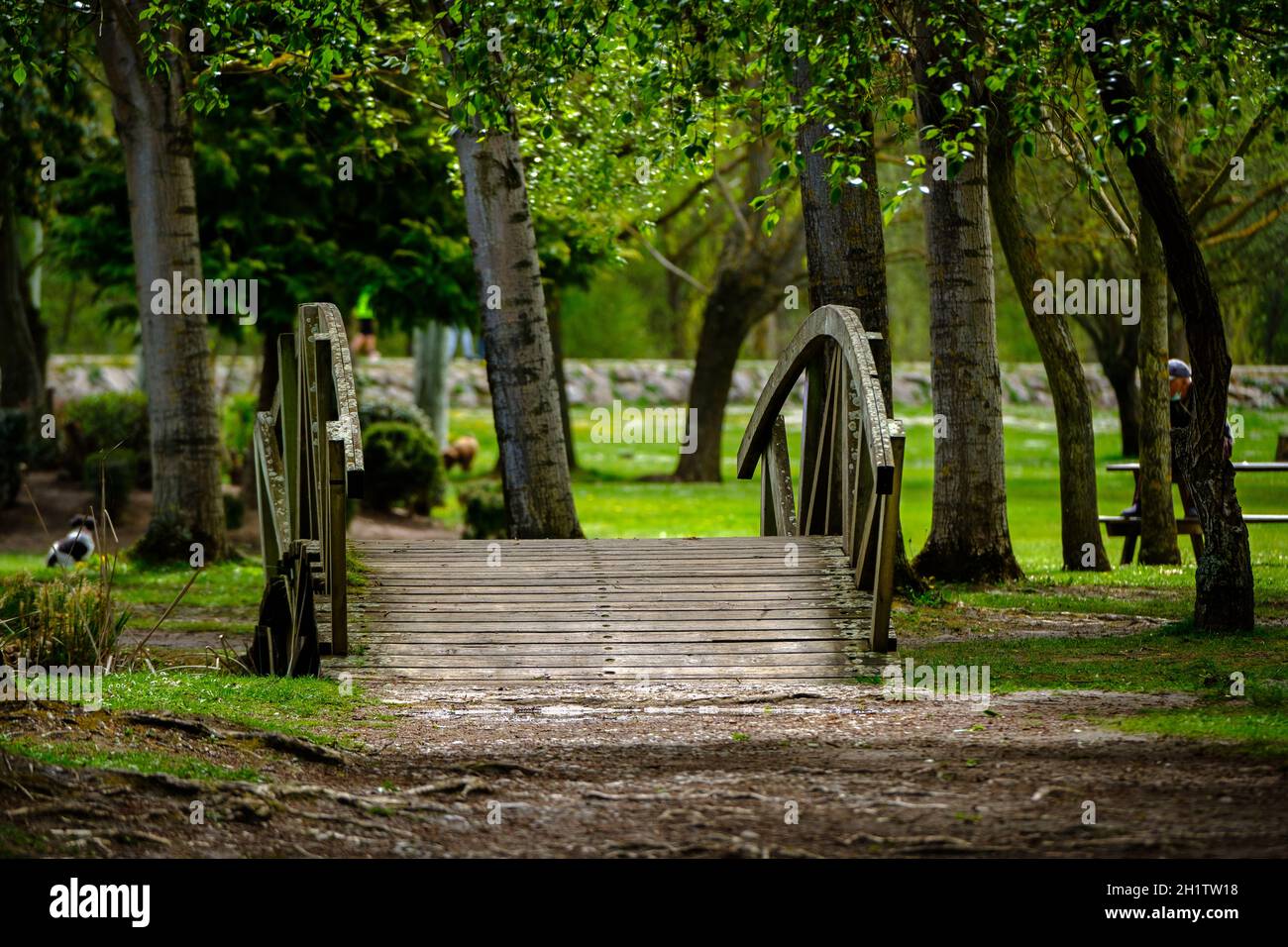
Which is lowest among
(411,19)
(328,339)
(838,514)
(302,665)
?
(302,665)

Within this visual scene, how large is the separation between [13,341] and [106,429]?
11.9 feet

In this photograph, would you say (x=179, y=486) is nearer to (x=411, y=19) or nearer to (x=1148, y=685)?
(x=411, y=19)

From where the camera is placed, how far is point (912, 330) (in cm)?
6188

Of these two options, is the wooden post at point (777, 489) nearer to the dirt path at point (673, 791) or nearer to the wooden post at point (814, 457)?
the wooden post at point (814, 457)

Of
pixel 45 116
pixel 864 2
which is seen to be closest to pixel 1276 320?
pixel 45 116

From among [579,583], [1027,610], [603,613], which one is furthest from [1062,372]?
[603,613]

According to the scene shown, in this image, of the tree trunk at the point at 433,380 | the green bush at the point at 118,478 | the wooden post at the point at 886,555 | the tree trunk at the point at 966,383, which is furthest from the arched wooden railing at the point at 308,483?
the tree trunk at the point at 433,380

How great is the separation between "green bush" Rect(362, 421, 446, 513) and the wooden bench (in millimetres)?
11305

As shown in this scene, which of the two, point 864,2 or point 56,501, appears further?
point 56,501

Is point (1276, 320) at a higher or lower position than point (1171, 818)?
higher

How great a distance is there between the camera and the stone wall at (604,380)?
38.5 m

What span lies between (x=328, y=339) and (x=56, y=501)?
15.2 meters

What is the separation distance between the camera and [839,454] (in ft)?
36.7

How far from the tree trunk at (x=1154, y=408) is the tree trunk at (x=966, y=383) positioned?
2704mm
